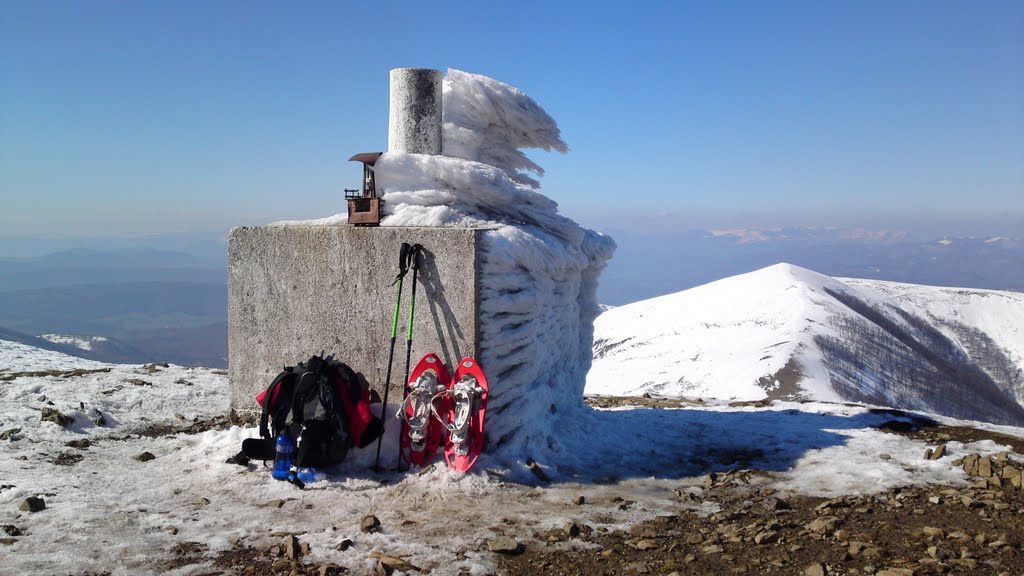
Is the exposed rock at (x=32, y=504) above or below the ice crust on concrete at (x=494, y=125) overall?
below

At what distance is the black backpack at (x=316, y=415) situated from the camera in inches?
281

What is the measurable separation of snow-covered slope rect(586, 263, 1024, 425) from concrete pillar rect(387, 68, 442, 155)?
16.4m

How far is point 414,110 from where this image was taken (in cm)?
934

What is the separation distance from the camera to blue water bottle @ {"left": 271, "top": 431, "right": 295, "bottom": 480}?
23.1ft

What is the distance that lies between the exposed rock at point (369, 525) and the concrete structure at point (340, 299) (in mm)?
2004

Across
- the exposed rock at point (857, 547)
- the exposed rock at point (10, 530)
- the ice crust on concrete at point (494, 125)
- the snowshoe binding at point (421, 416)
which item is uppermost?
the ice crust on concrete at point (494, 125)

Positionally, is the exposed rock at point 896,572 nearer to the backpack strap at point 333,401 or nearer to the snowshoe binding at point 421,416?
the snowshoe binding at point 421,416

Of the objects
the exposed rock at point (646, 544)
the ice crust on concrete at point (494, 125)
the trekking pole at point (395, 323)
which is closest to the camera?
the exposed rock at point (646, 544)

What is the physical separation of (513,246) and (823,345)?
23.9m

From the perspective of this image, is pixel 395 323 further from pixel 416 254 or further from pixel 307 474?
pixel 307 474

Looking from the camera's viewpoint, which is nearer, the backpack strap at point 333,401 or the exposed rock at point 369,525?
the exposed rock at point 369,525

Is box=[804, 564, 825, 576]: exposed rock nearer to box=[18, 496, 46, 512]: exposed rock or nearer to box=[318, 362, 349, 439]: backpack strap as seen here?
box=[318, 362, 349, 439]: backpack strap

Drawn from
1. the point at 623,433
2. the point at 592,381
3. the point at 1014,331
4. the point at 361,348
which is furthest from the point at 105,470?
the point at 1014,331

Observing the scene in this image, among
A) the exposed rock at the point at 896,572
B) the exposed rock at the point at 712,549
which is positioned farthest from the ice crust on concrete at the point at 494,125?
the exposed rock at the point at 896,572
